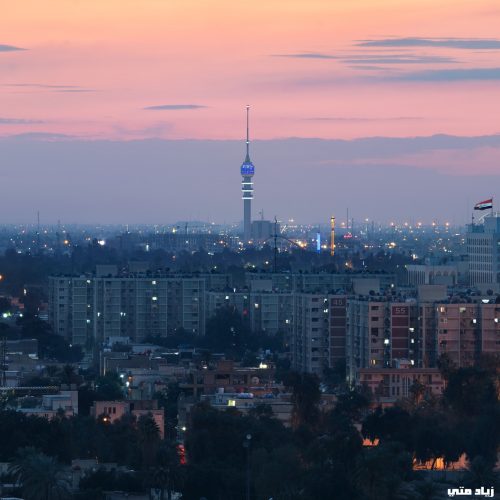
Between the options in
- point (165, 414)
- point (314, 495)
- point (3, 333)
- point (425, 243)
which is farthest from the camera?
point (425, 243)

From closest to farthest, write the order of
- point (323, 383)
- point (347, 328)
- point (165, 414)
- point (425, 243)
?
point (165, 414) → point (323, 383) → point (347, 328) → point (425, 243)

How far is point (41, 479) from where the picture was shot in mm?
32438

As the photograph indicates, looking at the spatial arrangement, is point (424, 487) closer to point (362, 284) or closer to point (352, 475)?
point (352, 475)

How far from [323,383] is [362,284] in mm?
14559

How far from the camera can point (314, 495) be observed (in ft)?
111

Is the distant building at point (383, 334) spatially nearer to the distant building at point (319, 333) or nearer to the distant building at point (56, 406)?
the distant building at point (319, 333)

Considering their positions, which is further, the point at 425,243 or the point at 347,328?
the point at 425,243

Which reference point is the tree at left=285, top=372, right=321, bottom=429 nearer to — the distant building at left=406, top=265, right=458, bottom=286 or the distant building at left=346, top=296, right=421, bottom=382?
the distant building at left=346, top=296, right=421, bottom=382

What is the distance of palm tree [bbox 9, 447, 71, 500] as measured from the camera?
32219 millimetres

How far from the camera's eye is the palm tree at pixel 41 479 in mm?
32219

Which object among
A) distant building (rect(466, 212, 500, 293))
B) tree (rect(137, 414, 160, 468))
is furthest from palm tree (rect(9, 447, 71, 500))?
distant building (rect(466, 212, 500, 293))

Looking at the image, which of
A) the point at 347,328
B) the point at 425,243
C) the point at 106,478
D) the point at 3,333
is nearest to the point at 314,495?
the point at 106,478

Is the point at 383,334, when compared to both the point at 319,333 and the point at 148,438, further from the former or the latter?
the point at 148,438

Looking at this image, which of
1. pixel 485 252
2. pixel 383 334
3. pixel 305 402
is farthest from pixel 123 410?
pixel 485 252
